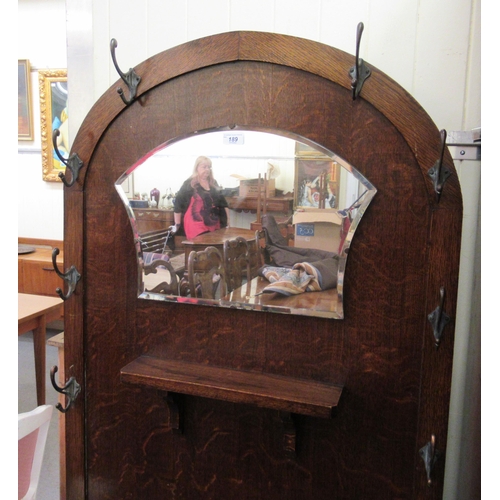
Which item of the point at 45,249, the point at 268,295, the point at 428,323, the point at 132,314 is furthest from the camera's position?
the point at 45,249

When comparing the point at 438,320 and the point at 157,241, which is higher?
the point at 157,241

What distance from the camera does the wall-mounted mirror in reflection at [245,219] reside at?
1079 millimetres

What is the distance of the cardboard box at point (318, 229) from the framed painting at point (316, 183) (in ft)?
0.06

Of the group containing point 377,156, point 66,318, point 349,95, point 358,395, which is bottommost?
point 358,395

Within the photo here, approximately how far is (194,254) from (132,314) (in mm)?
216

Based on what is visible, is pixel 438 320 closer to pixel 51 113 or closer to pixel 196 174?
Answer: pixel 196 174

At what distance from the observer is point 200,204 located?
117 centimetres

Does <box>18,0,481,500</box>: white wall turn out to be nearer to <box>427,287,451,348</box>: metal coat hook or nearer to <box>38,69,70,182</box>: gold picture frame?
<box>427,287,451,348</box>: metal coat hook

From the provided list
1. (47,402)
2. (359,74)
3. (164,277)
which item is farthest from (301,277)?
(47,402)

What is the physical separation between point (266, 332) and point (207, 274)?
0.61 ft

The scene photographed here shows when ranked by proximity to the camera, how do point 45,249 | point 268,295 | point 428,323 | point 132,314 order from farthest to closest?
point 45,249 < point 132,314 < point 268,295 < point 428,323

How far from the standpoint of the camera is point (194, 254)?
3.91 feet
